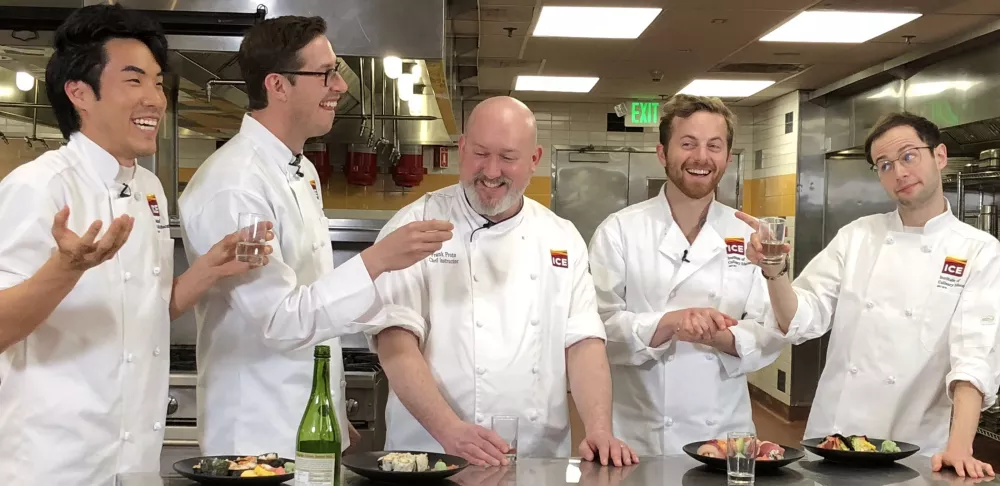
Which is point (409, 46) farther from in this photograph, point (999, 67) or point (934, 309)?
point (999, 67)

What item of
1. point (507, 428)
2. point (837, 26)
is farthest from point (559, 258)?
point (837, 26)

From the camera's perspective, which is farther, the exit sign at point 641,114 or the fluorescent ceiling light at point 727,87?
the exit sign at point 641,114

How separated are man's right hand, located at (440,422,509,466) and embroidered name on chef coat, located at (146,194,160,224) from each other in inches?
33.7

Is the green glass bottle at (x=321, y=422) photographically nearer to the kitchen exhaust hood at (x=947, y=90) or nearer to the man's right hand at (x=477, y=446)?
the man's right hand at (x=477, y=446)

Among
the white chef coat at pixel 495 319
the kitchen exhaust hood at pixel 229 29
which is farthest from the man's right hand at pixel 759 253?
the kitchen exhaust hood at pixel 229 29

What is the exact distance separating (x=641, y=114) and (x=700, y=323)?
6.37 meters

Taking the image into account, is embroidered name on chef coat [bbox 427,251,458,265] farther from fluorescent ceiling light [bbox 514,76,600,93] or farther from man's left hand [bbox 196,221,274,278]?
fluorescent ceiling light [bbox 514,76,600,93]

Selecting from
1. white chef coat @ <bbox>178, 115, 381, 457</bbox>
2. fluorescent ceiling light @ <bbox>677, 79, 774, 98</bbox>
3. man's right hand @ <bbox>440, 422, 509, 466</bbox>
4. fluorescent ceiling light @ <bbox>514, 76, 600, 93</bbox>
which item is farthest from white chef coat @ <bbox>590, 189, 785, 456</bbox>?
fluorescent ceiling light @ <bbox>677, 79, 774, 98</bbox>

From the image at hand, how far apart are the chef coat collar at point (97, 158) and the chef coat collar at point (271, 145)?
15.4 inches

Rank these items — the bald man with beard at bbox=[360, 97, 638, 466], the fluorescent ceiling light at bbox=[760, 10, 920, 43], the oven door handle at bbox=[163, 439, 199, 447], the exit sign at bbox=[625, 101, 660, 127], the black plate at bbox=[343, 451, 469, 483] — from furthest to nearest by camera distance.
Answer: the exit sign at bbox=[625, 101, 660, 127]
the fluorescent ceiling light at bbox=[760, 10, 920, 43]
the oven door handle at bbox=[163, 439, 199, 447]
the bald man with beard at bbox=[360, 97, 638, 466]
the black plate at bbox=[343, 451, 469, 483]

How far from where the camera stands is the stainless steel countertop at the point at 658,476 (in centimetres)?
185

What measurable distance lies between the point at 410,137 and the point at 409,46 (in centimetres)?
404

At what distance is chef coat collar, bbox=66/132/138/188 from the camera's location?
1.94m

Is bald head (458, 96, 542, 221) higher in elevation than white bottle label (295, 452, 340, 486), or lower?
higher
